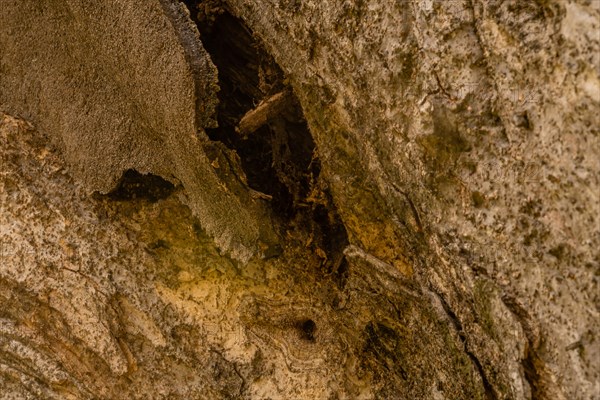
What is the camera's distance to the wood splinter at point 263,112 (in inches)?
44.3

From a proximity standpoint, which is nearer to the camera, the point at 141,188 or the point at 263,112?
the point at 263,112

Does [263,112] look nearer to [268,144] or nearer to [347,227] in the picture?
[268,144]

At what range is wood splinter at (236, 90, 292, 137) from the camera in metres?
1.13

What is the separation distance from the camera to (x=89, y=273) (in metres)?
1.29

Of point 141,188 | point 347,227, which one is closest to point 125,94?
point 141,188

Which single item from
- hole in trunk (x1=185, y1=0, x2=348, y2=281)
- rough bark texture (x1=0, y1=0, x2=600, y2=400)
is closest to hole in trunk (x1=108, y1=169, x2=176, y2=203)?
rough bark texture (x1=0, y1=0, x2=600, y2=400)

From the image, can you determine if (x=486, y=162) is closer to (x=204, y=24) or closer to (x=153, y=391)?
(x=204, y=24)

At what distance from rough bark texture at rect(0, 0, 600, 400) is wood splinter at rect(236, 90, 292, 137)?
0.7 inches

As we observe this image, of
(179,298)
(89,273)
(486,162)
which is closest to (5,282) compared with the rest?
(89,273)

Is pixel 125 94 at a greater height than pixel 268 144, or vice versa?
pixel 268 144

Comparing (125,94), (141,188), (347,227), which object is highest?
(347,227)

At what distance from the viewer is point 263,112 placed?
115 cm

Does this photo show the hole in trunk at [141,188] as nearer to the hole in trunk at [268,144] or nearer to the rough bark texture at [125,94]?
the rough bark texture at [125,94]

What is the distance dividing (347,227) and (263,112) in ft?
0.81
